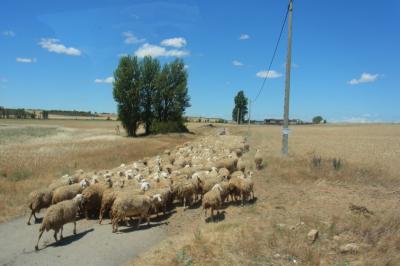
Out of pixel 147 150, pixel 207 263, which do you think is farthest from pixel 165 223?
pixel 147 150

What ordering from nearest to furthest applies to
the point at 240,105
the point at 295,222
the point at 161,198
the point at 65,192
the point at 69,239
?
the point at 295,222 → the point at 69,239 → the point at 161,198 → the point at 65,192 → the point at 240,105

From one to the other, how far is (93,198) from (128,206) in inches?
90.6

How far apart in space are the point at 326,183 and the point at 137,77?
50.6 metres

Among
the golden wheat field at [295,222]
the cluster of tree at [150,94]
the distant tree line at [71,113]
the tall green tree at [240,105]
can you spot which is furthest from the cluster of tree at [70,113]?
the golden wheat field at [295,222]

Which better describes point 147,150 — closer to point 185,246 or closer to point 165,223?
point 165,223

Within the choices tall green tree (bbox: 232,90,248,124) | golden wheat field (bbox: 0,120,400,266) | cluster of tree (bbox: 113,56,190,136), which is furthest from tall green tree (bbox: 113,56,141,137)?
tall green tree (bbox: 232,90,248,124)

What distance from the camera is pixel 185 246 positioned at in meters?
8.13

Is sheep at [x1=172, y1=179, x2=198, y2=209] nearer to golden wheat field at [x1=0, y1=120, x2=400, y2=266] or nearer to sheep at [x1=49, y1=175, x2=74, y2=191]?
golden wheat field at [x1=0, y1=120, x2=400, y2=266]

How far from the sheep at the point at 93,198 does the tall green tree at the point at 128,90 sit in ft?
156

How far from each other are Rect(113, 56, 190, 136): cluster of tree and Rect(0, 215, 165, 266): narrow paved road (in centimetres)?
4847

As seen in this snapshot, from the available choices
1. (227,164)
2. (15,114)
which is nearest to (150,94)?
(227,164)

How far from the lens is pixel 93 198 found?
12234mm

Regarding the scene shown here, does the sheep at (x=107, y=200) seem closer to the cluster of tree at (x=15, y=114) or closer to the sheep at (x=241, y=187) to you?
the sheep at (x=241, y=187)

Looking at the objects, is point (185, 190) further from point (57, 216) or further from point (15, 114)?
point (15, 114)
